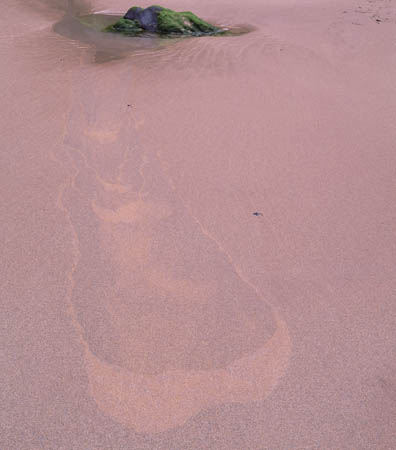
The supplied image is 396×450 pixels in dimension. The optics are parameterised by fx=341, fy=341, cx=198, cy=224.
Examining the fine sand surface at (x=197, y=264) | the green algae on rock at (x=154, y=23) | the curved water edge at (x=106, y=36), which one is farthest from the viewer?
the green algae on rock at (x=154, y=23)

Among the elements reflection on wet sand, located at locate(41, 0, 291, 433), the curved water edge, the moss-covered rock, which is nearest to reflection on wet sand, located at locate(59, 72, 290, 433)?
reflection on wet sand, located at locate(41, 0, 291, 433)

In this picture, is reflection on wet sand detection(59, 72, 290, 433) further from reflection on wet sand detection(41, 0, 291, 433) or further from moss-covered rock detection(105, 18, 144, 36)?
moss-covered rock detection(105, 18, 144, 36)

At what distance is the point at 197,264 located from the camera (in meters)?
2.01

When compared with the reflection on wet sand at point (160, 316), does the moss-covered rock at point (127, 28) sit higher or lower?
higher

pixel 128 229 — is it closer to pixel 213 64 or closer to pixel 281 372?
pixel 281 372

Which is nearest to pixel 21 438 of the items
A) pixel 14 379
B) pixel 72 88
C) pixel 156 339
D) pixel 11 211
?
pixel 14 379

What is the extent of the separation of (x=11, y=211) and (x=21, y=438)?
146 centimetres

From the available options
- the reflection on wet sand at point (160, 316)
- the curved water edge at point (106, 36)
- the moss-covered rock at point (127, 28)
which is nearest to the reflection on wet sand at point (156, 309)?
the reflection on wet sand at point (160, 316)

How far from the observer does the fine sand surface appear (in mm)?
1386

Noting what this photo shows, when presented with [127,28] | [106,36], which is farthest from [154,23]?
[106,36]

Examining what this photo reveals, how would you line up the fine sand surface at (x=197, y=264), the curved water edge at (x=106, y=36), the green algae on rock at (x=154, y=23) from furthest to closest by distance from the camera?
the green algae on rock at (x=154, y=23) → the curved water edge at (x=106, y=36) → the fine sand surface at (x=197, y=264)

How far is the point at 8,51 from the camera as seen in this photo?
5137 millimetres

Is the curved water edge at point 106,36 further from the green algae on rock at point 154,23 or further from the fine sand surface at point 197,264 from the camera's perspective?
the fine sand surface at point 197,264

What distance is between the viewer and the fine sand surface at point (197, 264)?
139cm
